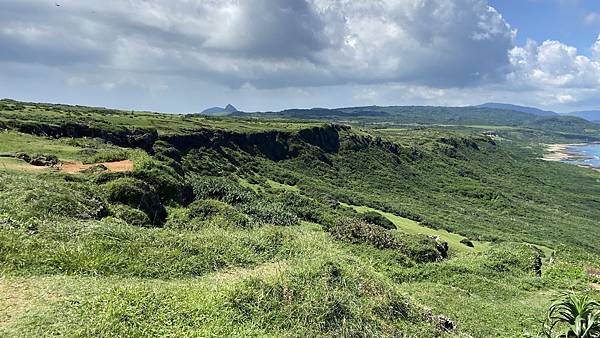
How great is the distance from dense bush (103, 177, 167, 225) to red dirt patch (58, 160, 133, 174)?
3781mm

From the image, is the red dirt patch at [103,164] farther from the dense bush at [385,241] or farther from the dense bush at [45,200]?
the dense bush at [385,241]

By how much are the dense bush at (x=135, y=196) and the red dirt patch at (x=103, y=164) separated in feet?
12.4

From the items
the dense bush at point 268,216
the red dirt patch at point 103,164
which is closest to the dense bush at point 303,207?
the dense bush at point 268,216

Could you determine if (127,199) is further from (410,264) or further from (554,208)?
(554,208)

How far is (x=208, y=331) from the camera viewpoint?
996 cm

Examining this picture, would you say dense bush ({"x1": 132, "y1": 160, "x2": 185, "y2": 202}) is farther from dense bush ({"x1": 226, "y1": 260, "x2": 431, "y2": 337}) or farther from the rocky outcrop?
the rocky outcrop

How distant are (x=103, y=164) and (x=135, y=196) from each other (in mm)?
7713

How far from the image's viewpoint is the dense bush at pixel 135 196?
21391 millimetres

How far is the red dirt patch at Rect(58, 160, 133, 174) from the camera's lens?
25578 mm

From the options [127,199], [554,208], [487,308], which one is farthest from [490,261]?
[554,208]

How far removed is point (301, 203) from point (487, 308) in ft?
121

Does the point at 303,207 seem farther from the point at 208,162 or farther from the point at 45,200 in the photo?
the point at 45,200

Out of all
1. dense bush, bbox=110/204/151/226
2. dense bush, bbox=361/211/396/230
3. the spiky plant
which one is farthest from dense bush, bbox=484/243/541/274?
dense bush, bbox=110/204/151/226

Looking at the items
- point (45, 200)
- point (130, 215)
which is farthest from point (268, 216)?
point (45, 200)
